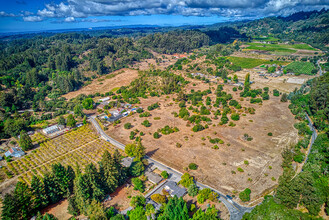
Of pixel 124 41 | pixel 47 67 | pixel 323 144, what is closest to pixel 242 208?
pixel 323 144

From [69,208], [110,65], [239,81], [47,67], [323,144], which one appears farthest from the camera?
[110,65]

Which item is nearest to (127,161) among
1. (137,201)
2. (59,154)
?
(137,201)

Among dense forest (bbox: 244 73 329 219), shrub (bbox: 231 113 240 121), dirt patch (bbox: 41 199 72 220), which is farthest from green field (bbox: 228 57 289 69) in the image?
dirt patch (bbox: 41 199 72 220)

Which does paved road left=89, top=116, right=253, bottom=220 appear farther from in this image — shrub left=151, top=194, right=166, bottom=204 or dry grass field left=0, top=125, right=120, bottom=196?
shrub left=151, top=194, right=166, bottom=204

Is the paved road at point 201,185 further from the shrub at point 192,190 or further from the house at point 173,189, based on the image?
the shrub at point 192,190

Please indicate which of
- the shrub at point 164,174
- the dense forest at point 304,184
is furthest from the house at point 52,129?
the dense forest at point 304,184

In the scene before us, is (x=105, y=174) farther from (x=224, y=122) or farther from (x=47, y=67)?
(x=47, y=67)

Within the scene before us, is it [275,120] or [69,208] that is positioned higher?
[69,208]
